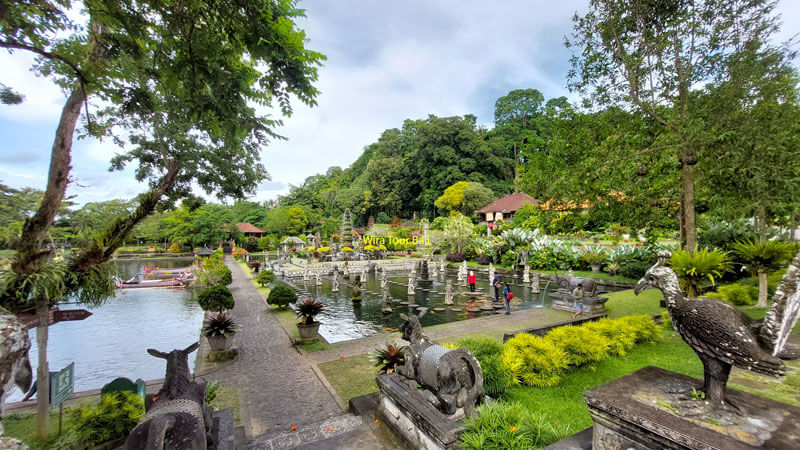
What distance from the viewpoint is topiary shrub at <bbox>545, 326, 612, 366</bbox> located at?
19.1ft

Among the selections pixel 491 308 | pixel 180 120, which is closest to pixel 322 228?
pixel 491 308

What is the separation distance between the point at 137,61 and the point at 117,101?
772mm

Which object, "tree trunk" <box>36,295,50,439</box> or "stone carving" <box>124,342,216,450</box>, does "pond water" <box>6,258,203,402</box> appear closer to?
"tree trunk" <box>36,295,50,439</box>

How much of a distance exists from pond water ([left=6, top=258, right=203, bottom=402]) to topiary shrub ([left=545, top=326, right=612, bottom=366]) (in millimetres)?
7902

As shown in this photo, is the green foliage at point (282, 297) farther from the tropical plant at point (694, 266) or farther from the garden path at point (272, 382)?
the tropical plant at point (694, 266)

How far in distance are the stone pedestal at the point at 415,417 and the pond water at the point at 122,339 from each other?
5562 mm

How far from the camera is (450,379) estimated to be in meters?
3.69

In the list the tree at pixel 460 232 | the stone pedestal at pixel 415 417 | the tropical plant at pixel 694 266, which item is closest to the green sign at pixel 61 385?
the stone pedestal at pixel 415 417

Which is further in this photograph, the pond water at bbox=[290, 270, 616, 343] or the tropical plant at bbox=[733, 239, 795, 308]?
the pond water at bbox=[290, 270, 616, 343]

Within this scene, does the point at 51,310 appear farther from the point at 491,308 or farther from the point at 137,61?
the point at 491,308

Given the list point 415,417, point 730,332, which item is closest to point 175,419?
point 415,417

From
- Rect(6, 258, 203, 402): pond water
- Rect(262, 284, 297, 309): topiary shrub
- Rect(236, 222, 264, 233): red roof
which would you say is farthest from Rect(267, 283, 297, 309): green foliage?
Rect(236, 222, 264, 233): red roof

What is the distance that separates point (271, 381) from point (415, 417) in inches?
145

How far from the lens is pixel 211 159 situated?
303 inches
